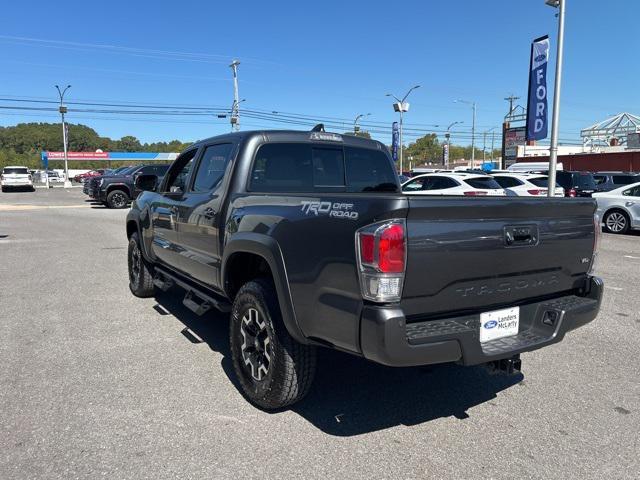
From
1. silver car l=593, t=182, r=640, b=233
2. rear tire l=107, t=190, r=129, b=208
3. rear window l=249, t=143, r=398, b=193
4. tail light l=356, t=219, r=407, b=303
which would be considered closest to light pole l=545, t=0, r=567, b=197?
silver car l=593, t=182, r=640, b=233

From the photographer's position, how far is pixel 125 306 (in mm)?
6191

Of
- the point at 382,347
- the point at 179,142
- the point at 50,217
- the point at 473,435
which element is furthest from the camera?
the point at 179,142

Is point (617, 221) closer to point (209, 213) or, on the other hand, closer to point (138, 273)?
point (138, 273)

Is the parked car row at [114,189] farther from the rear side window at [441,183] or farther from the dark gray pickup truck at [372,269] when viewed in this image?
the dark gray pickup truck at [372,269]

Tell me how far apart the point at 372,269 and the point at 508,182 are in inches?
591

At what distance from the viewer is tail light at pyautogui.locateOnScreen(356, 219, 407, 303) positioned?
2.52 metres

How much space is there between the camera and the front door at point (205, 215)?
4070 millimetres

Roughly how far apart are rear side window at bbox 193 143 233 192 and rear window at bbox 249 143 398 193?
356mm

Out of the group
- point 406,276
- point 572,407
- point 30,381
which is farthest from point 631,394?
point 30,381

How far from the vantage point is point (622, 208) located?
46.2ft

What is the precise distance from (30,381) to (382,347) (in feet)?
9.64

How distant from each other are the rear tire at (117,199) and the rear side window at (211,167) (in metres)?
19.0

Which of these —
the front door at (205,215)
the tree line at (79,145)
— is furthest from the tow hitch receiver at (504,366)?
the tree line at (79,145)

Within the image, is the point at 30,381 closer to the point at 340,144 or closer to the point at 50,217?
the point at 340,144
